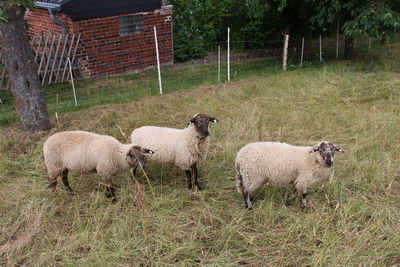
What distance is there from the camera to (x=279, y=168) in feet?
15.3

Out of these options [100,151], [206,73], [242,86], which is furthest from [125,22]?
[100,151]

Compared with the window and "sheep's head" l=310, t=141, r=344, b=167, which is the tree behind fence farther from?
"sheep's head" l=310, t=141, r=344, b=167

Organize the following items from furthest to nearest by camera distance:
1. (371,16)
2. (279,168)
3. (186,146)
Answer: (371,16) < (186,146) < (279,168)

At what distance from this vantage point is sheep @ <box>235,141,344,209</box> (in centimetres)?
464

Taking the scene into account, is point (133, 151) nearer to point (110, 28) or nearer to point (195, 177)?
point (195, 177)

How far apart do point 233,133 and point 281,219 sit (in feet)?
8.35

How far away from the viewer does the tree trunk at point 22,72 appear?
6.99 m

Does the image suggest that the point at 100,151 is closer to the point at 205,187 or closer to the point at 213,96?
the point at 205,187

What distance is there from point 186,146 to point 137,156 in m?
0.81

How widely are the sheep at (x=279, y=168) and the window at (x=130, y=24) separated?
10.6m

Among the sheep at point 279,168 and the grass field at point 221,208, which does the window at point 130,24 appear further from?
the sheep at point 279,168

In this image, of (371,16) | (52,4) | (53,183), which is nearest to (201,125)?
(53,183)

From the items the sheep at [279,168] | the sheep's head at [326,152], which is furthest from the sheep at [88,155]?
the sheep's head at [326,152]

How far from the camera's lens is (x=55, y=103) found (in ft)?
33.5
